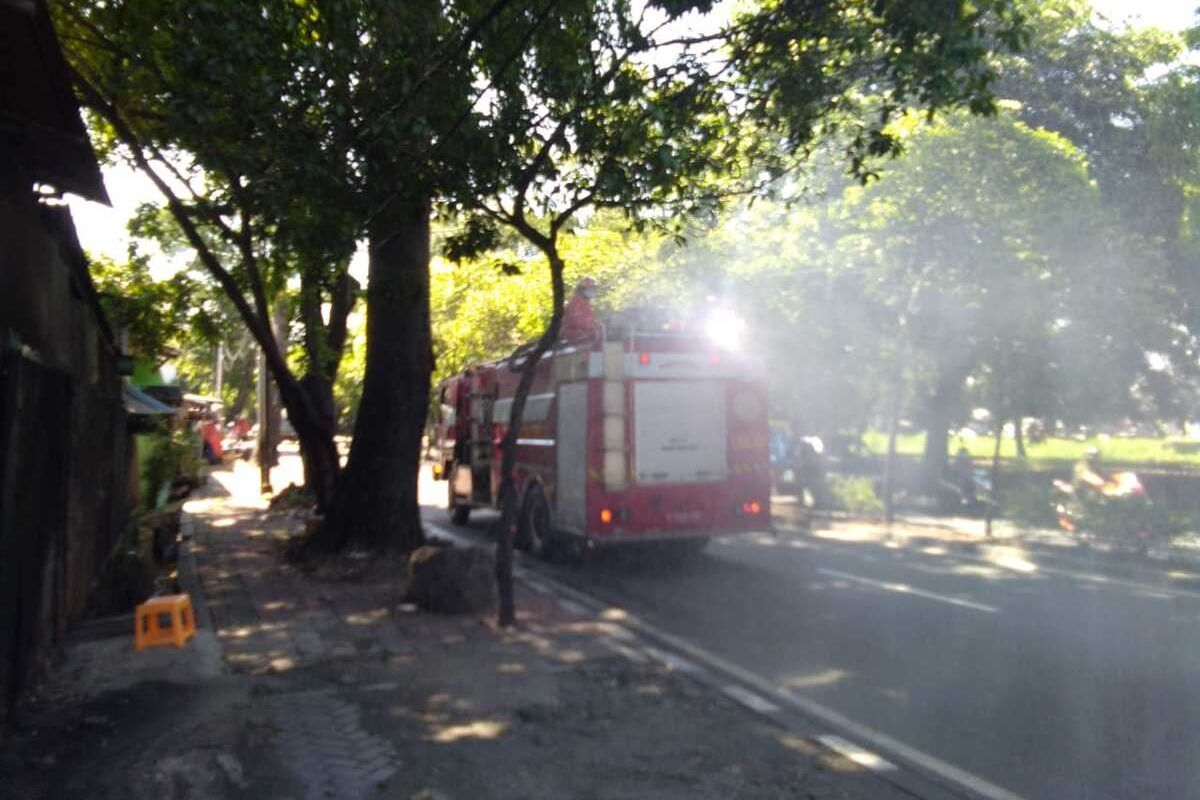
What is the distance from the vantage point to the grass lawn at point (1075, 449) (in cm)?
4291

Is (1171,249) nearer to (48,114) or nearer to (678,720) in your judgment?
(678,720)

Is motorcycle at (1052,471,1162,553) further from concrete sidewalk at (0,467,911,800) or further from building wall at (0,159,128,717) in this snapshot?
building wall at (0,159,128,717)

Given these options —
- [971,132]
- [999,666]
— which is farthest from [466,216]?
[971,132]

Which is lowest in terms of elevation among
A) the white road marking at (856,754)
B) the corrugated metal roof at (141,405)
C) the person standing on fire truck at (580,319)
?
the white road marking at (856,754)

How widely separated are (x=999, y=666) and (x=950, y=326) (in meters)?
10.9

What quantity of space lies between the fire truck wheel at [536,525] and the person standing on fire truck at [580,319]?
2.14 meters

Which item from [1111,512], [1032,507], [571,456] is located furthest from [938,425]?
[571,456]

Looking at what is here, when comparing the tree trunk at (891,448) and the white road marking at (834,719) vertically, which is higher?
the tree trunk at (891,448)

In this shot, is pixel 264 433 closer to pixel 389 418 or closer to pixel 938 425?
pixel 389 418

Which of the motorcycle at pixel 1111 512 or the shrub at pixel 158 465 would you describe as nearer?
the motorcycle at pixel 1111 512

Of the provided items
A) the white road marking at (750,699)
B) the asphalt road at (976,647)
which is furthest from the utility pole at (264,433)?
the white road marking at (750,699)

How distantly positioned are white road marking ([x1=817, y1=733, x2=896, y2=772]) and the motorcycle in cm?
1044

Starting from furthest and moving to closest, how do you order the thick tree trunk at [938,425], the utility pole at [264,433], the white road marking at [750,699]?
1. the utility pole at [264,433]
2. the thick tree trunk at [938,425]
3. the white road marking at [750,699]

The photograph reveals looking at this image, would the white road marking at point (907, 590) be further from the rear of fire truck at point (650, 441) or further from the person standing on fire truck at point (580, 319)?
the person standing on fire truck at point (580, 319)
